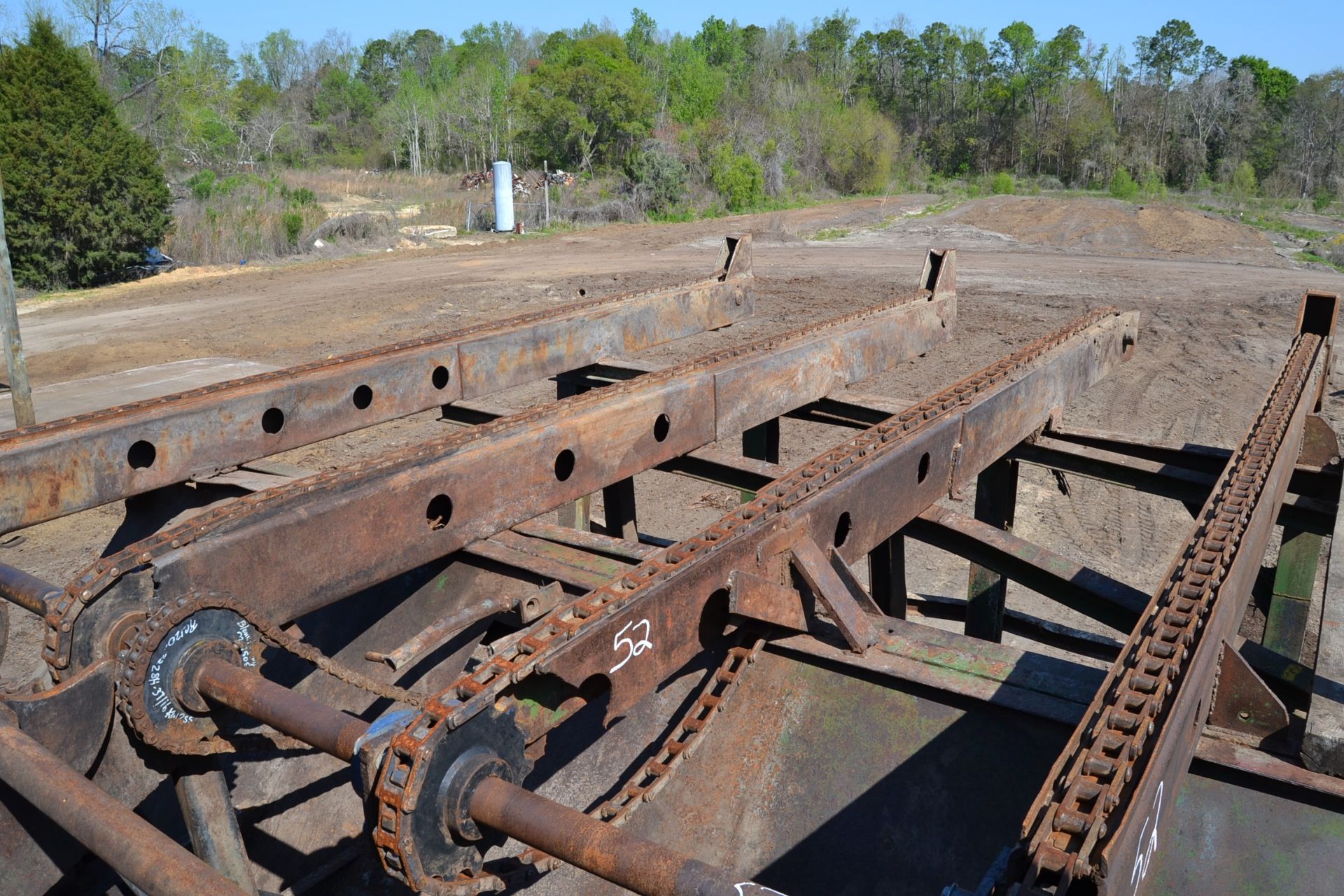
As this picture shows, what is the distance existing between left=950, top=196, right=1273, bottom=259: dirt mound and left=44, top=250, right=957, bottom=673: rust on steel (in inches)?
874

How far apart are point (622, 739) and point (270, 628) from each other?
1374 mm

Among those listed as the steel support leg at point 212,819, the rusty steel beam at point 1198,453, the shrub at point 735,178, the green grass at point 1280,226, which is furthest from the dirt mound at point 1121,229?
the steel support leg at point 212,819

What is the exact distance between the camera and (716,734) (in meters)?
2.79

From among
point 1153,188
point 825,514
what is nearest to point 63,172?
point 825,514

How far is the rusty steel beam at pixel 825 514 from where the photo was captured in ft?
6.49

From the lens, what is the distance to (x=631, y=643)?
1989 millimetres

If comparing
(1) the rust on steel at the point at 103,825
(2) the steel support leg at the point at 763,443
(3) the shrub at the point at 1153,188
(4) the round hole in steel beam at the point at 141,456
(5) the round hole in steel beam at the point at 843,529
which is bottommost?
(2) the steel support leg at the point at 763,443

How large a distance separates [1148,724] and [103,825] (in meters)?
1.71

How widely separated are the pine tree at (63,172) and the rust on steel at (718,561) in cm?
1993

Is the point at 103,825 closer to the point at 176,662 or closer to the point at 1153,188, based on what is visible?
the point at 176,662

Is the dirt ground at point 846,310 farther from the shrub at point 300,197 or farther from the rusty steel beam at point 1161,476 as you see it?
the shrub at point 300,197

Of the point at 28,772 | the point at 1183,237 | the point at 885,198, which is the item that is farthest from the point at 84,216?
the point at 885,198

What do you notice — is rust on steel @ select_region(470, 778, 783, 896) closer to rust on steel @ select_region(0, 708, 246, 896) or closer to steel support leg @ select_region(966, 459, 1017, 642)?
rust on steel @ select_region(0, 708, 246, 896)

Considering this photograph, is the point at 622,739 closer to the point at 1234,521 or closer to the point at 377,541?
the point at 377,541
